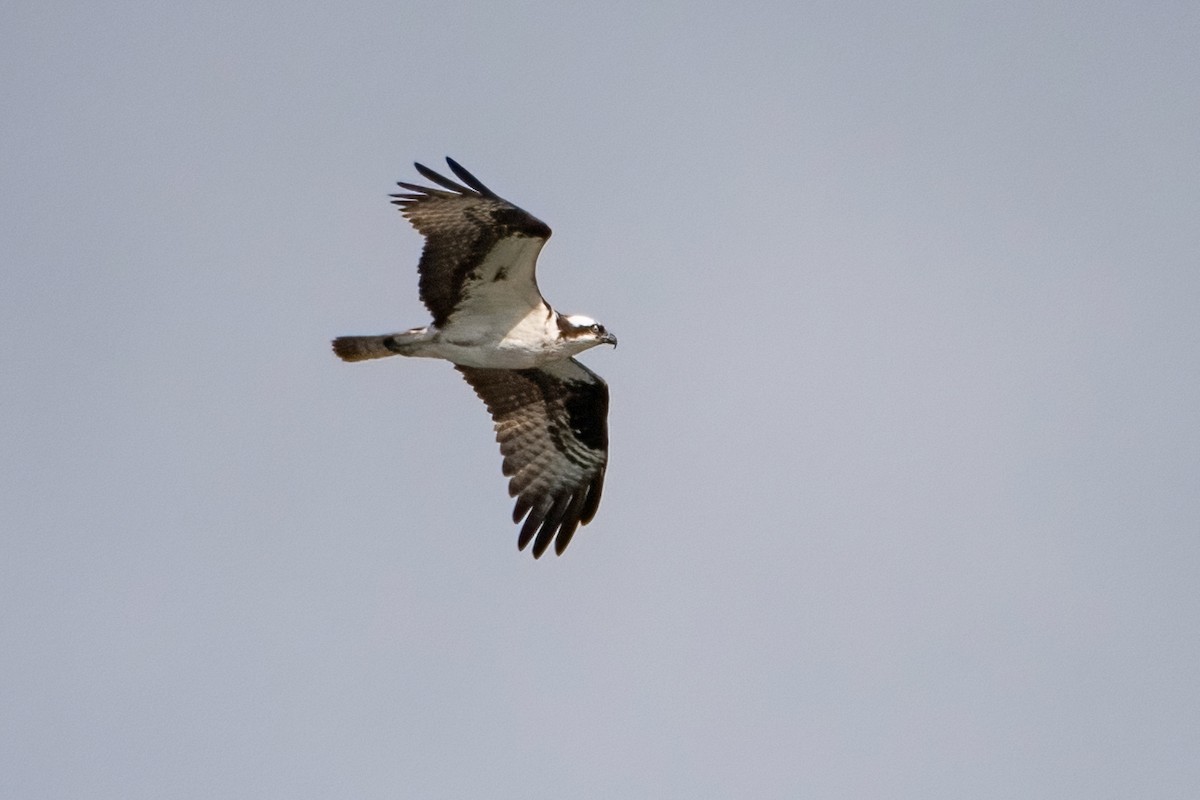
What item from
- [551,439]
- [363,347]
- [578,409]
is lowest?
[363,347]

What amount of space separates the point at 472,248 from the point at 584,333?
1260 millimetres

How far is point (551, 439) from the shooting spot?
16.8 meters

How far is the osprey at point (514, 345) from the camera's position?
1492 centimetres

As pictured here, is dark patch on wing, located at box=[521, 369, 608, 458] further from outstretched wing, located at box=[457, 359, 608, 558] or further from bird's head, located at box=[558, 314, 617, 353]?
bird's head, located at box=[558, 314, 617, 353]

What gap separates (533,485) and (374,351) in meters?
2.05

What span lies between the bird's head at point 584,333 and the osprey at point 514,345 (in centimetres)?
1

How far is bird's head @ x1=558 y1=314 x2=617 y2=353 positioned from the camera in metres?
15.6

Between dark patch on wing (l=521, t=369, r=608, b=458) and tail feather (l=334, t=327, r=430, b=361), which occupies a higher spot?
dark patch on wing (l=521, t=369, r=608, b=458)

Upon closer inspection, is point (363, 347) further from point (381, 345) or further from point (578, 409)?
point (578, 409)

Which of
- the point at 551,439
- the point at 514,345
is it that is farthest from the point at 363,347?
the point at 551,439

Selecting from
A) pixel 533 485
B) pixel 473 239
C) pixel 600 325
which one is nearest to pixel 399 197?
pixel 473 239

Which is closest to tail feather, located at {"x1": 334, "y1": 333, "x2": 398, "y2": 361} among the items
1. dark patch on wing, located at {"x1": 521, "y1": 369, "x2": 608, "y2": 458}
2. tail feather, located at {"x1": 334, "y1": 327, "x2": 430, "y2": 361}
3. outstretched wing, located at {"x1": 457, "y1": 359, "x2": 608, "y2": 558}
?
tail feather, located at {"x1": 334, "y1": 327, "x2": 430, "y2": 361}

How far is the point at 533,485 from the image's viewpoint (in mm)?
16688

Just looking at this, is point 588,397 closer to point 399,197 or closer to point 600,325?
point 600,325
